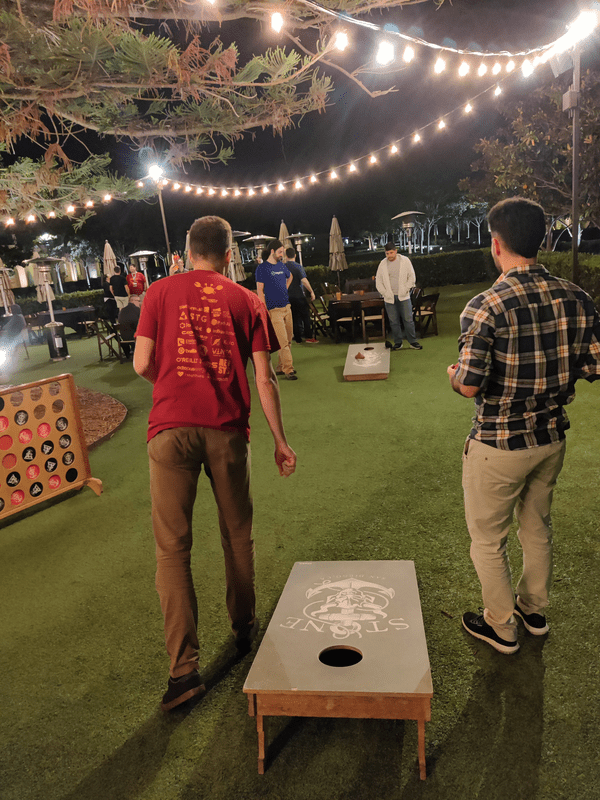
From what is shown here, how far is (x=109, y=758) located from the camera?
7.02ft

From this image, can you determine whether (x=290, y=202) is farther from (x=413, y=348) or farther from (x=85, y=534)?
(x=85, y=534)

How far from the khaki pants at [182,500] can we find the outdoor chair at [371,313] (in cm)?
863

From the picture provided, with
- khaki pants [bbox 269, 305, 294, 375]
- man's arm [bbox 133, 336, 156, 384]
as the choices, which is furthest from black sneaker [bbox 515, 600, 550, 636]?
khaki pants [bbox 269, 305, 294, 375]

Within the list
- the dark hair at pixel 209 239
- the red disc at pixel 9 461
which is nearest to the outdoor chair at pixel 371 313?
the red disc at pixel 9 461

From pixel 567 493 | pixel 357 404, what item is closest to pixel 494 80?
Result: pixel 357 404

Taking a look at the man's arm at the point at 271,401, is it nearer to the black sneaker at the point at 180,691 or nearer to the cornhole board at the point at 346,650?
the cornhole board at the point at 346,650

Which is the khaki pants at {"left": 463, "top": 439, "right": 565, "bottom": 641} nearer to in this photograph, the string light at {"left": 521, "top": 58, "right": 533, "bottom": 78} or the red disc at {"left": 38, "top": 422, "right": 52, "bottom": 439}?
the red disc at {"left": 38, "top": 422, "right": 52, "bottom": 439}

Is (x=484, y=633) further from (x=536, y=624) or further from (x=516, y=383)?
(x=516, y=383)

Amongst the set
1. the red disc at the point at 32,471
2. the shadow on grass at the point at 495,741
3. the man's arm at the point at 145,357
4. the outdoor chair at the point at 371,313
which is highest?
the man's arm at the point at 145,357

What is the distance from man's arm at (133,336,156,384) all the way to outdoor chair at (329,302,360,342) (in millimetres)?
8776

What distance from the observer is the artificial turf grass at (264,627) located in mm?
1985

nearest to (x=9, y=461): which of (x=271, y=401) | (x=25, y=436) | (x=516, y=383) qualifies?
(x=25, y=436)

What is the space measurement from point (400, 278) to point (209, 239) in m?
7.41

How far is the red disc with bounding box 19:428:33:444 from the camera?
14.6ft
